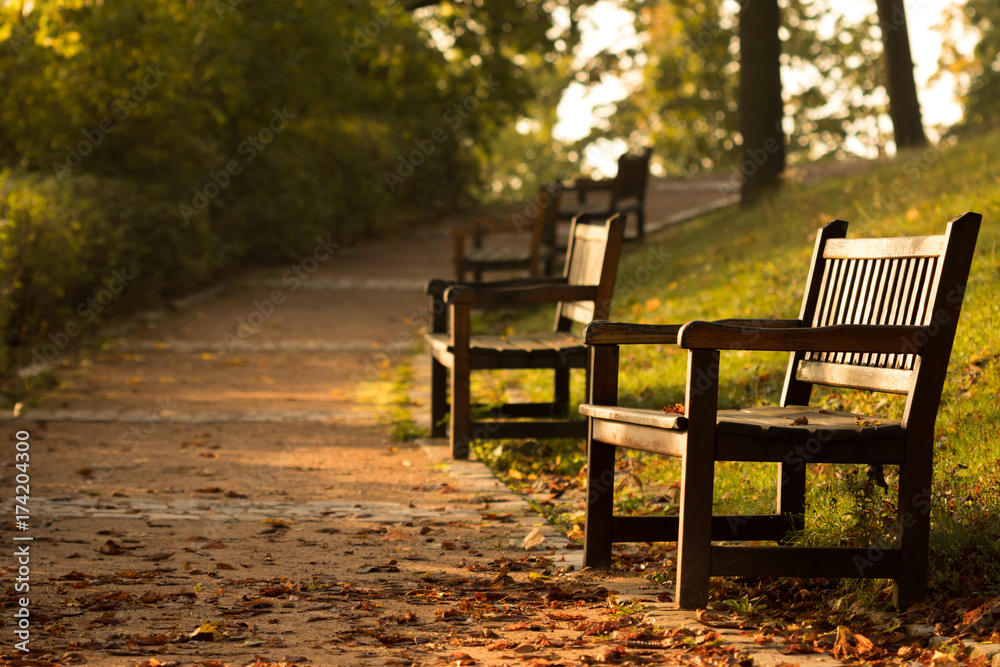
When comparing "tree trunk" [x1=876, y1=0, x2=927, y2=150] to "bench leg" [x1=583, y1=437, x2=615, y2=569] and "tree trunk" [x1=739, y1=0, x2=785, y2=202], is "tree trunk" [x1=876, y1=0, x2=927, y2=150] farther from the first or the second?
"bench leg" [x1=583, y1=437, x2=615, y2=569]

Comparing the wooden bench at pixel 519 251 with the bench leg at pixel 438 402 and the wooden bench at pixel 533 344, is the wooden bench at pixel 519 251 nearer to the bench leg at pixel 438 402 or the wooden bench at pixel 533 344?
the bench leg at pixel 438 402

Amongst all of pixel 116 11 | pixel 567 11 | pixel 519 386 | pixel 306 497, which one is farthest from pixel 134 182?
pixel 567 11

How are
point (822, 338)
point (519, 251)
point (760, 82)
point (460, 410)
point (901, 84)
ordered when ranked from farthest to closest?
point (901, 84)
point (760, 82)
point (519, 251)
point (460, 410)
point (822, 338)

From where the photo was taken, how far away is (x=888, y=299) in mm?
3807

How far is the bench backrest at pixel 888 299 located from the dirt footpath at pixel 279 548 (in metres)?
1.04

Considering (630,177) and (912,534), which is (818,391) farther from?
(630,177)

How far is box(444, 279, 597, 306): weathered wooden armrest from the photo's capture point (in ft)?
19.4

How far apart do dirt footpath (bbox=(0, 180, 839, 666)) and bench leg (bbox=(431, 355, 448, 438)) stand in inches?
9.8

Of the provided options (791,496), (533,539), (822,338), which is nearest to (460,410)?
(533,539)

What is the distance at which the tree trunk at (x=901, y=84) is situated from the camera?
17.9 metres

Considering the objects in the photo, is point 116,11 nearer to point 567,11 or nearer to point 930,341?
point 930,341

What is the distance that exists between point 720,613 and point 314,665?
1.32 m

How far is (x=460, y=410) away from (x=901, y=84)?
14.5 meters

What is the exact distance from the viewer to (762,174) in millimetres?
14062
